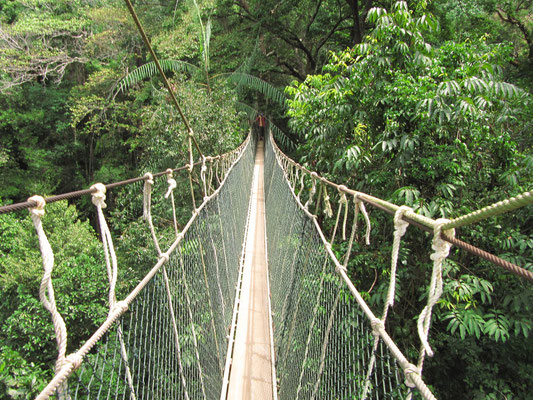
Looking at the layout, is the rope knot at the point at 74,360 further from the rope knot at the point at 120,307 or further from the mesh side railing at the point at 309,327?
the mesh side railing at the point at 309,327

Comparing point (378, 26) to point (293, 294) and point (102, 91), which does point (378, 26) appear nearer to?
point (293, 294)

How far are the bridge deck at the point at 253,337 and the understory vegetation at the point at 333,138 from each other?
73cm

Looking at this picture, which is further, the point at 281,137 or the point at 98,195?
the point at 281,137

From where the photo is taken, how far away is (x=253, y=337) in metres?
2.06

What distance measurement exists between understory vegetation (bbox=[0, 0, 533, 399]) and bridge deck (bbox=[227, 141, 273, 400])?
734 mm

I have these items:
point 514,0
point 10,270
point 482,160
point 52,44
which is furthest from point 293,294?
point 52,44

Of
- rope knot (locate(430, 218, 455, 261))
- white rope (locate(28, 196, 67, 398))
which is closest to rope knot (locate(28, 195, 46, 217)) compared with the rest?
white rope (locate(28, 196, 67, 398))

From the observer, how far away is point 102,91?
8.07 metres

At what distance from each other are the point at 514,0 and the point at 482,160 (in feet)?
17.7

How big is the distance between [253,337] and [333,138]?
149cm

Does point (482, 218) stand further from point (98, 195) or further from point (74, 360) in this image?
point (98, 195)

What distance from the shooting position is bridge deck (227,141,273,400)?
169cm

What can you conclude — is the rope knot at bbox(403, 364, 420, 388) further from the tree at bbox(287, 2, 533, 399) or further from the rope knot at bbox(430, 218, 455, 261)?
the tree at bbox(287, 2, 533, 399)

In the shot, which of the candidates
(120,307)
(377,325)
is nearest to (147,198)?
(120,307)
